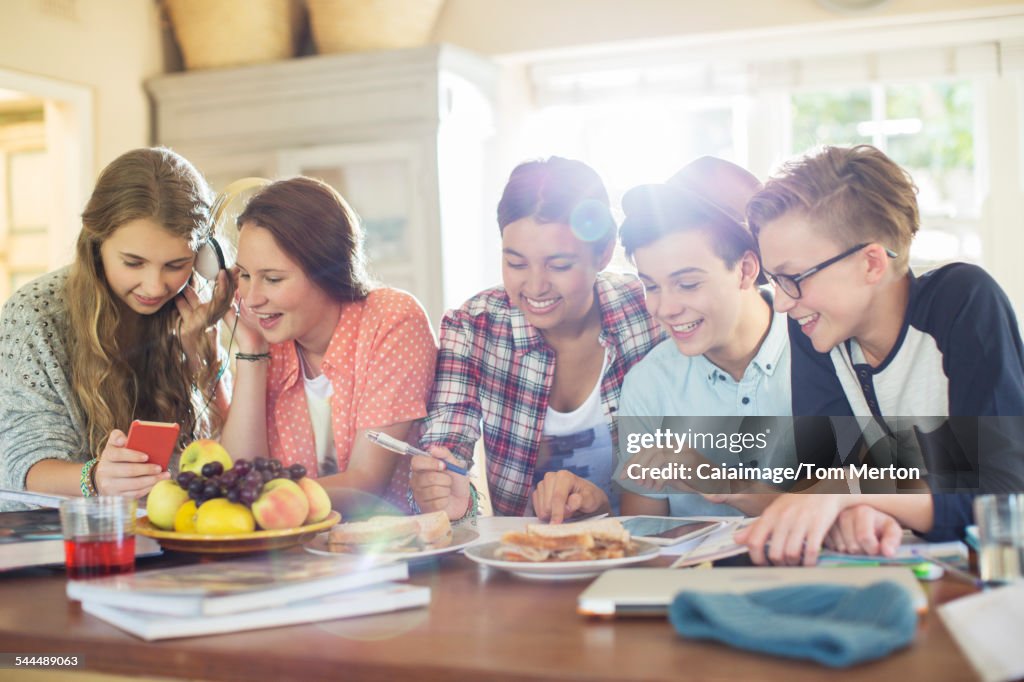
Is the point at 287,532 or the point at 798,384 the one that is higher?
the point at 798,384

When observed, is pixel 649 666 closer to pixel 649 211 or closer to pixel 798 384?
pixel 798 384

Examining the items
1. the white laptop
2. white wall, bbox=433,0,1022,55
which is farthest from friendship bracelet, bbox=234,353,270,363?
white wall, bbox=433,0,1022,55

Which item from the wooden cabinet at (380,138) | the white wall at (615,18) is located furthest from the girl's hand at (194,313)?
the white wall at (615,18)

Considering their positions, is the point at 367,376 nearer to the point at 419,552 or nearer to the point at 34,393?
the point at 34,393

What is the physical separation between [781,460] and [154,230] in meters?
1.19

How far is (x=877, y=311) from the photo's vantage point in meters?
1.55

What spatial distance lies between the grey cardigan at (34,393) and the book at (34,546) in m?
0.38

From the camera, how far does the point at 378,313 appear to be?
1.90 m

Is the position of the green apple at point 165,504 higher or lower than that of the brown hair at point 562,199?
lower

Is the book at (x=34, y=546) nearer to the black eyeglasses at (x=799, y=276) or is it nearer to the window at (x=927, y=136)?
the black eyeglasses at (x=799, y=276)

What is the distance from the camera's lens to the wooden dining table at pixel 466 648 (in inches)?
30.4

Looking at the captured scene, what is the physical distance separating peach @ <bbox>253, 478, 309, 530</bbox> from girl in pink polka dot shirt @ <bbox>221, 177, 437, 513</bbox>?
0.50 m

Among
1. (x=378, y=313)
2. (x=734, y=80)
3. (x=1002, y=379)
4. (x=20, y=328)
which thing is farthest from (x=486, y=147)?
(x=1002, y=379)

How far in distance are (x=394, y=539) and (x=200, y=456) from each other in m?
0.31
